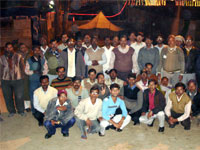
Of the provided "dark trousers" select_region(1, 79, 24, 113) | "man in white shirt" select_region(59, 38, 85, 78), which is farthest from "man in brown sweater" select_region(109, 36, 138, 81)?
"dark trousers" select_region(1, 79, 24, 113)

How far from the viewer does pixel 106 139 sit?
4910mm

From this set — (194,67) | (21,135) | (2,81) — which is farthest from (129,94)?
(2,81)

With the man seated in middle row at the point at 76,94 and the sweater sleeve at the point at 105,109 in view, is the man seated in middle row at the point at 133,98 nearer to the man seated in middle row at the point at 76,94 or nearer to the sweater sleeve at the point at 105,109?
the sweater sleeve at the point at 105,109

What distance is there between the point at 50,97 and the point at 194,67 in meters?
4.02

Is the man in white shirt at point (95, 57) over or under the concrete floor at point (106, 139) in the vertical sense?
over

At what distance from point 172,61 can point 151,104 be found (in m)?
1.63

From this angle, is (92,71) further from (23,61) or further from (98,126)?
(23,61)

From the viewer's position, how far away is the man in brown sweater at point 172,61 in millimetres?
6394

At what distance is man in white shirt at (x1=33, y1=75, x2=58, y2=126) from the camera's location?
5.39m

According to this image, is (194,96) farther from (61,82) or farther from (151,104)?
(61,82)

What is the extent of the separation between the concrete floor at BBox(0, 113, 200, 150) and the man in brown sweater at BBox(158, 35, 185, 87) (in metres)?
1.57

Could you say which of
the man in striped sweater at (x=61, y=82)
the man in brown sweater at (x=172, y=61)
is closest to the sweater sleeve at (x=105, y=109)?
the man in striped sweater at (x=61, y=82)

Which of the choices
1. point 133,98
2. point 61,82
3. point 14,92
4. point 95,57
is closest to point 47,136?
point 61,82

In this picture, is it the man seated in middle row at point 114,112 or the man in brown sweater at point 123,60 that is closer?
the man seated in middle row at point 114,112
